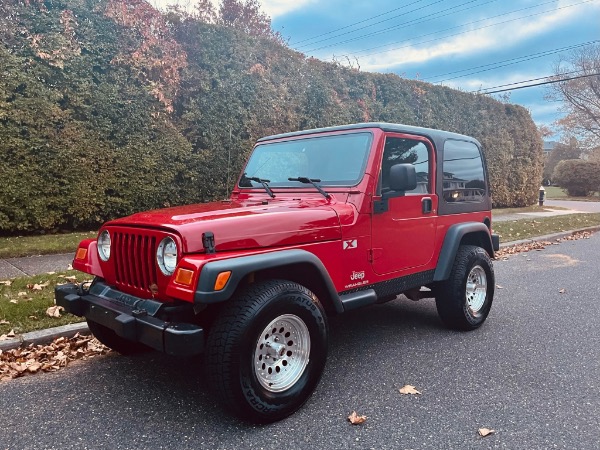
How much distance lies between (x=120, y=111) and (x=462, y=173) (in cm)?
658

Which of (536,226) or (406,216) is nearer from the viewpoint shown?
(406,216)

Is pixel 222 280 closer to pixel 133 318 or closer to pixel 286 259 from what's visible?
pixel 286 259

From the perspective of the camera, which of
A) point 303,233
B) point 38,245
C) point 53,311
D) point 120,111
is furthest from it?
point 120,111

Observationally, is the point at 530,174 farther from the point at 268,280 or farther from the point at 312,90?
the point at 268,280

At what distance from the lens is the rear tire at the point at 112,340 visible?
3552mm

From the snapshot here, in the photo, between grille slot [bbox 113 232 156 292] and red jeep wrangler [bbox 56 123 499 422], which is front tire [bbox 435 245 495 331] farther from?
grille slot [bbox 113 232 156 292]

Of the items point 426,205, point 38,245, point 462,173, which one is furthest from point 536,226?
point 38,245

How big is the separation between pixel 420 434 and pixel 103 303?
2081 millimetres

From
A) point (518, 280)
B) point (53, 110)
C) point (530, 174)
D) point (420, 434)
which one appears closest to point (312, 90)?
point (53, 110)

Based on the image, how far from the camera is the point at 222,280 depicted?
8.23ft

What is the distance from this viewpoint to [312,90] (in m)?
12.2

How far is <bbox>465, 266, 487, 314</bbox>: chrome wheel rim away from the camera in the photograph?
4.54 meters

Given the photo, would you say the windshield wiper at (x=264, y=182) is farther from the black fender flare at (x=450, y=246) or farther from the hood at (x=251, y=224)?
the black fender flare at (x=450, y=246)

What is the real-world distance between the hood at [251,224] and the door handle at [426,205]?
1.02 meters
